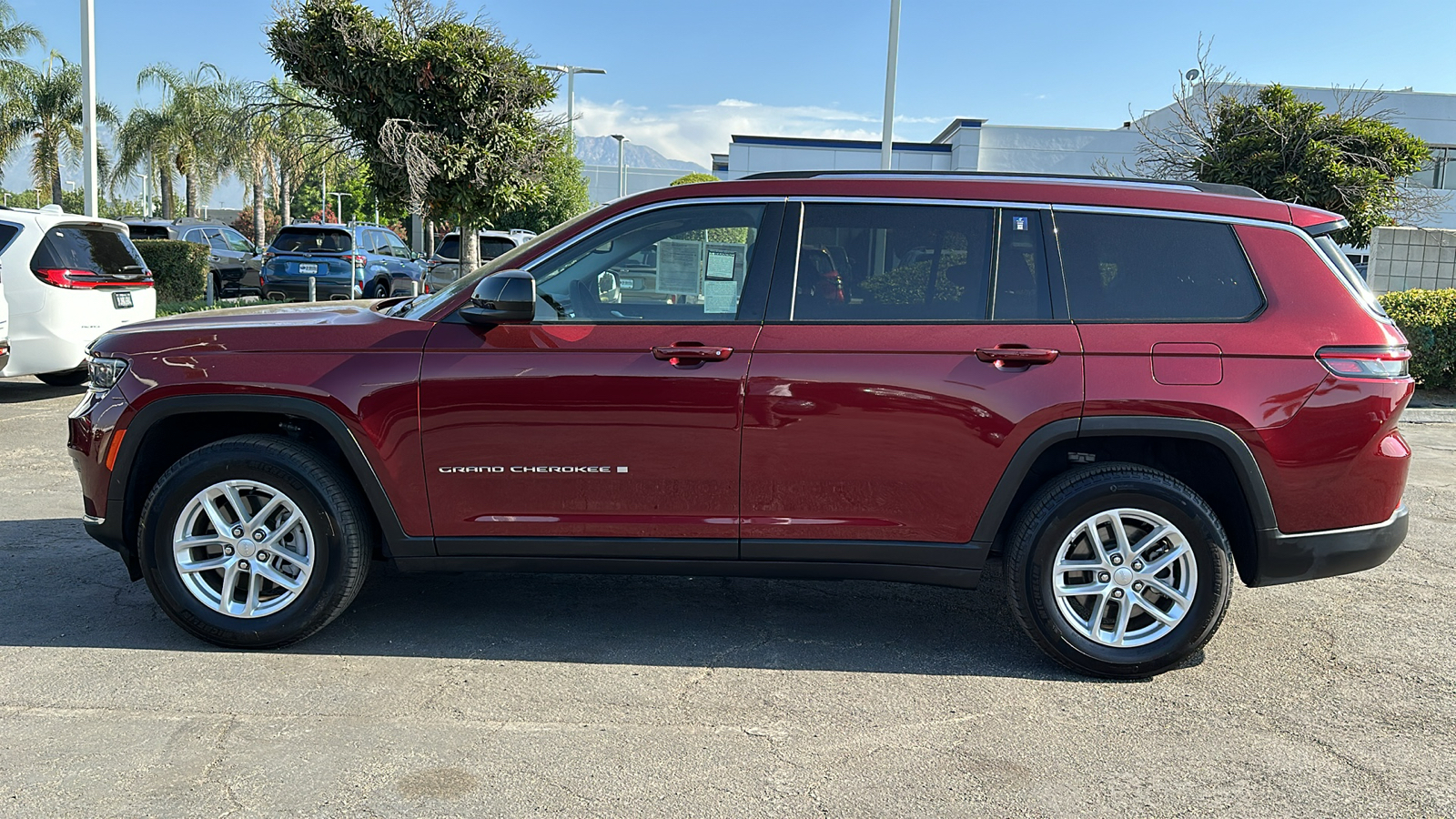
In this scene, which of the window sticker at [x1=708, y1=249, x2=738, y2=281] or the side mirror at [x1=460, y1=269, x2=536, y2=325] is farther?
the window sticker at [x1=708, y1=249, x2=738, y2=281]

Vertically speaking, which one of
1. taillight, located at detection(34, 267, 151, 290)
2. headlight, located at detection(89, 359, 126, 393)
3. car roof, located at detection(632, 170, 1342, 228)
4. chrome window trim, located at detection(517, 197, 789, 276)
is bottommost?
headlight, located at detection(89, 359, 126, 393)

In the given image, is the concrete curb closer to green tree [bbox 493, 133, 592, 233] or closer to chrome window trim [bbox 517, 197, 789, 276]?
chrome window trim [bbox 517, 197, 789, 276]

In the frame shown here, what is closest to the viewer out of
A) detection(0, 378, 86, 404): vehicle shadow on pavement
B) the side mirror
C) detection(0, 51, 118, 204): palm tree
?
the side mirror

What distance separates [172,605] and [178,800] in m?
1.27

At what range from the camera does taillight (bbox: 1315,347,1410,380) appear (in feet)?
12.6

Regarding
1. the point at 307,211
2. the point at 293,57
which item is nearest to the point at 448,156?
the point at 293,57

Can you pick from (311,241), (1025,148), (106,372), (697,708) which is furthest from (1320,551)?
(1025,148)

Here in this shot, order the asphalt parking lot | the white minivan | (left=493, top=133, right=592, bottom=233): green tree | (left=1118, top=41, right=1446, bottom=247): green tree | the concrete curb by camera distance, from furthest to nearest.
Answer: (left=493, top=133, right=592, bottom=233): green tree < (left=1118, top=41, right=1446, bottom=247): green tree < the concrete curb < the white minivan < the asphalt parking lot

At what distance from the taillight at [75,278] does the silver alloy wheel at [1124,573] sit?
29.4ft

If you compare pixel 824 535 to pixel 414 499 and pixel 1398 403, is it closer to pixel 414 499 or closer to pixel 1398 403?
pixel 414 499

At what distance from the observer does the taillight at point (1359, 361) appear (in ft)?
12.6

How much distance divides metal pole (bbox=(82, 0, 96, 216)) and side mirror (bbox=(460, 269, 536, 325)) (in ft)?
50.5

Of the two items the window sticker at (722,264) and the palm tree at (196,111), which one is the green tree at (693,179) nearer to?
the window sticker at (722,264)

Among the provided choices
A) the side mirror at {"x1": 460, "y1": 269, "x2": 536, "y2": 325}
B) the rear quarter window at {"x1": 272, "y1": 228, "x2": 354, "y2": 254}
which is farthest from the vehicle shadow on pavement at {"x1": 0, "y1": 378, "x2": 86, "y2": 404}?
the rear quarter window at {"x1": 272, "y1": 228, "x2": 354, "y2": 254}
